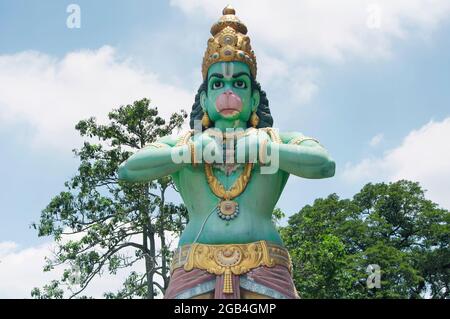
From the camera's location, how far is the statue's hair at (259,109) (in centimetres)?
692

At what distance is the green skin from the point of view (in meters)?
6.10

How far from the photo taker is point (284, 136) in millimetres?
6578

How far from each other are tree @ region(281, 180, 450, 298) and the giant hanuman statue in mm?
12105

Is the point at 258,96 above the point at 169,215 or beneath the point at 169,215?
beneath

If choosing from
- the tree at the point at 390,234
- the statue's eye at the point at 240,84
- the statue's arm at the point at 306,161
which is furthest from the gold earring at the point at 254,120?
the tree at the point at 390,234

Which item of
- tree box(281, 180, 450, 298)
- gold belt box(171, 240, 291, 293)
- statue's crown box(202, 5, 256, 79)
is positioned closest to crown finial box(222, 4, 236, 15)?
statue's crown box(202, 5, 256, 79)

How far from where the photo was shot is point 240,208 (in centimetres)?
618

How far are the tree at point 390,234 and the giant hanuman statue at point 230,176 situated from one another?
39.7 feet

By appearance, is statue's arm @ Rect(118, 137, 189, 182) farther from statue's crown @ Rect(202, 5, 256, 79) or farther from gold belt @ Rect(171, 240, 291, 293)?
statue's crown @ Rect(202, 5, 256, 79)

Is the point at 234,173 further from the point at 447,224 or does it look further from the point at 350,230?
the point at 447,224

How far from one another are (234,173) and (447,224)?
20565 mm

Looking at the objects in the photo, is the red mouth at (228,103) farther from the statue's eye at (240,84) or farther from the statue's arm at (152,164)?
the statue's arm at (152,164)
